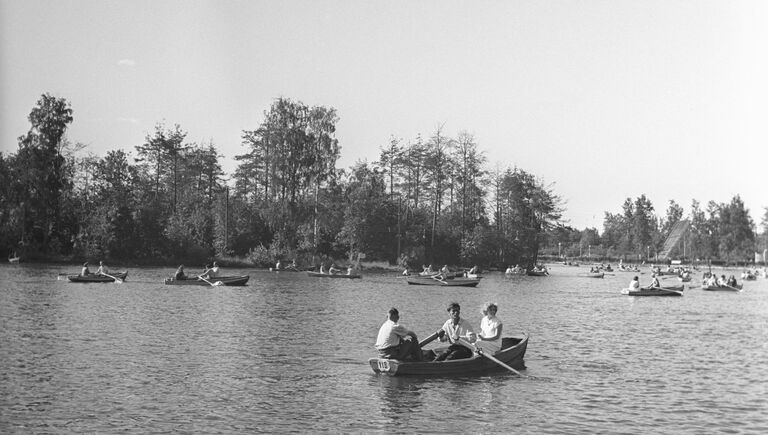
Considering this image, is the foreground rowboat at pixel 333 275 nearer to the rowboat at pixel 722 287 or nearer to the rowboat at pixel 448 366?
the rowboat at pixel 722 287

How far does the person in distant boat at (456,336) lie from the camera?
20.2 m

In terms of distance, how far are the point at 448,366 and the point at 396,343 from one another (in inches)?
61.3

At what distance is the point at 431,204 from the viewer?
105 m

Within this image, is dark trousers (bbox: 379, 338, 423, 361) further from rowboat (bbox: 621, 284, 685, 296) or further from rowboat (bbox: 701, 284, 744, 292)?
rowboat (bbox: 701, 284, 744, 292)

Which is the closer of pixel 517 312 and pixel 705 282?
pixel 517 312

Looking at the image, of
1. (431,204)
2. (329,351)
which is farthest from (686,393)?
(431,204)

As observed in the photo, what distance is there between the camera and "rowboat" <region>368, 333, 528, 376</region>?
19.2m

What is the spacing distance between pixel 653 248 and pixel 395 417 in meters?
198

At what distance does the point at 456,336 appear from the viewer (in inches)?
794

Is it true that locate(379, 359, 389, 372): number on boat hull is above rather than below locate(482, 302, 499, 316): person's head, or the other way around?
below

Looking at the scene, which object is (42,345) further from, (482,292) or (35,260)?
(35,260)

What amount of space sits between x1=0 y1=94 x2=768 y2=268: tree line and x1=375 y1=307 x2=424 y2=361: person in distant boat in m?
64.6

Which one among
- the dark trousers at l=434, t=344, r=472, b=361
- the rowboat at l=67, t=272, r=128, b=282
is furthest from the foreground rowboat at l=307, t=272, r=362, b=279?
the dark trousers at l=434, t=344, r=472, b=361

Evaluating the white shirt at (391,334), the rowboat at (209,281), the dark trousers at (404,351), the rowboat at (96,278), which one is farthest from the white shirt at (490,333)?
the rowboat at (96,278)
